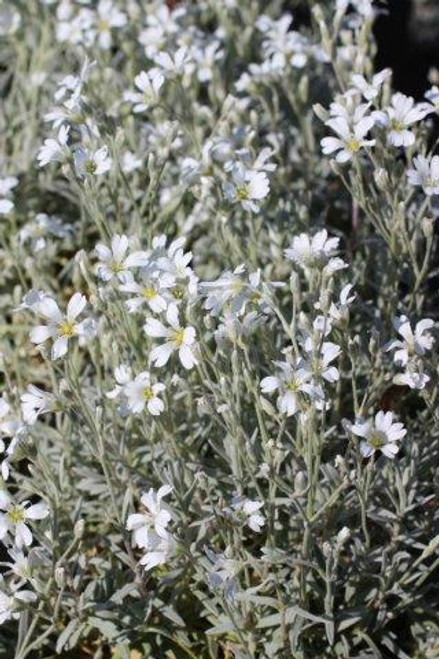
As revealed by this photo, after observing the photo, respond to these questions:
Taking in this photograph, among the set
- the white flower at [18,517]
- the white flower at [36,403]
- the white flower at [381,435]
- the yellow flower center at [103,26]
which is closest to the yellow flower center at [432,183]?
the white flower at [381,435]

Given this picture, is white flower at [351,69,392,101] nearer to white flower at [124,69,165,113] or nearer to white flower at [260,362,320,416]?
white flower at [124,69,165,113]

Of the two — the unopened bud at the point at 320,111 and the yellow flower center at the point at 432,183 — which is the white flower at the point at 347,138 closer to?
the unopened bud at the point at 320,111

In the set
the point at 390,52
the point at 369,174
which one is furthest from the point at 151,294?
the point at 390,52

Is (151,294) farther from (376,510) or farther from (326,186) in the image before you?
(326,186)

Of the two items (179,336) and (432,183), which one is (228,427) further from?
A: (432,183)

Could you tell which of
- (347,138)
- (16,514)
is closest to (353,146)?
(347,138)

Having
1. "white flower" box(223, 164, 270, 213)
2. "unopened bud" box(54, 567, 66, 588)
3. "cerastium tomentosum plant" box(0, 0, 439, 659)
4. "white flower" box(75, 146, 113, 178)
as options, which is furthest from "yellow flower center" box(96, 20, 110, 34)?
"unopened bud" box(54, 567, 66, 588)
